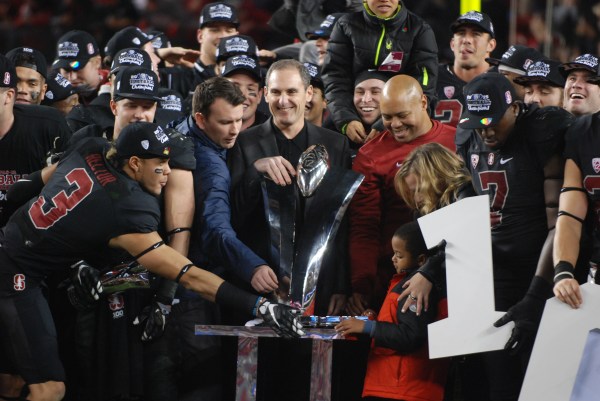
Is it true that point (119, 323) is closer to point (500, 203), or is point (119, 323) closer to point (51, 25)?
point (500, 203)

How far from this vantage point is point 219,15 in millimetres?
8242

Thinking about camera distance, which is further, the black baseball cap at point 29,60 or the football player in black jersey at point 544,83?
the black baseball cap at point 29,60

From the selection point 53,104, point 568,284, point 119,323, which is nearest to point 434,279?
point 568,284

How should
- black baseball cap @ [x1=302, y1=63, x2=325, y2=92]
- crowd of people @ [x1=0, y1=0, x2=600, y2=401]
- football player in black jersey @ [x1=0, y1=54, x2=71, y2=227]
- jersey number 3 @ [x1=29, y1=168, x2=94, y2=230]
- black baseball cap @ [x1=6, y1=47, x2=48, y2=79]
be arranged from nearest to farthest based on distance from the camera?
1. crowd of people @ [x1=0, y1=0, x2=600, y2=401]
2. jersey number 3 @ [x1=29, y1=168, x2=94, y2=230]
3. football player in black jersey @ [x1=0, y1=54, x2=71, y2=227]
4. black baseball cap @ [x1=6, y1=47, x2=48, y2=79]
5. black baseball cap @ [x1=302, y1=63, x2=325, y2=92]

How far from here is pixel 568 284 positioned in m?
5.12

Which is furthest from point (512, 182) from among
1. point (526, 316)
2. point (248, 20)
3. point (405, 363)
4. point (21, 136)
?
point (248, 20)

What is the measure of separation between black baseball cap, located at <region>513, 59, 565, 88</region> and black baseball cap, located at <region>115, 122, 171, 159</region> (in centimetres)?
234

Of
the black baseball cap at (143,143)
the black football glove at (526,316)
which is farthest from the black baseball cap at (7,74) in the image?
the black football glove at (526,316)

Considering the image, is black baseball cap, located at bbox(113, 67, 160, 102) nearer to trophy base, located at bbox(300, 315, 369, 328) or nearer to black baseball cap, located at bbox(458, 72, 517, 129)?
trophy base, located at bbox(300, 315, 369, 328)

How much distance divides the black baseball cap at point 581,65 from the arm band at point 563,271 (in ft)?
5.14

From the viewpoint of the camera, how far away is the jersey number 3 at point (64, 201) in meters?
5.64

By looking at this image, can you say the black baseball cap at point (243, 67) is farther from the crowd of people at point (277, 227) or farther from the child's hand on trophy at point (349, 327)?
the child's hand on trophy at point (349, 327)

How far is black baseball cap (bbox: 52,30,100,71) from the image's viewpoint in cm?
806

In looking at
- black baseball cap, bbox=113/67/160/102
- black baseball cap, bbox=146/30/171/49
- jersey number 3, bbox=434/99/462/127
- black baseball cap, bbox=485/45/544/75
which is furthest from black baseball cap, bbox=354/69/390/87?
black baseball cap, bbox=146/30/171/49
